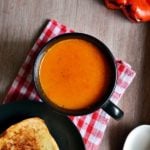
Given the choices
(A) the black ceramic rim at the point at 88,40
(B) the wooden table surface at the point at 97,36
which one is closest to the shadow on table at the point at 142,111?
(B) the wooden table surface at the point at 97,36

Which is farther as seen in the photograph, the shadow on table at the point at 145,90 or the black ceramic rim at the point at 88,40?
the shadow on table at the point at 145,90

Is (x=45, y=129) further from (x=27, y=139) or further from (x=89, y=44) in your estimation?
(x=89, y=44)

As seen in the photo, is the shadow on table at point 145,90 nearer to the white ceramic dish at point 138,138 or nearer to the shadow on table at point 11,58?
the white ceramic dish at point 138,138

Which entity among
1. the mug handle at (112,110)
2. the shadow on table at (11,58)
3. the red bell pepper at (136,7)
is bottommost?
the shadow on table at (11,58)

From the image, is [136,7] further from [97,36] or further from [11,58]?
[11,58]

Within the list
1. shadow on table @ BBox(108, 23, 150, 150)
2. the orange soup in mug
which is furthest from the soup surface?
shadow on table @ BBox(108, 23, 150, 150)

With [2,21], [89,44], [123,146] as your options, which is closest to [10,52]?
[2,21]

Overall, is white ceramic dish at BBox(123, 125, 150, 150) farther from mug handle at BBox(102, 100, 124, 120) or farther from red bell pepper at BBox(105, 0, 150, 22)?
red bell pepper at BBox(105, 0, 150, 22)
